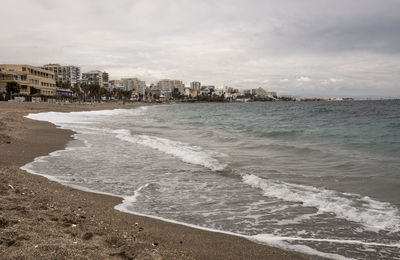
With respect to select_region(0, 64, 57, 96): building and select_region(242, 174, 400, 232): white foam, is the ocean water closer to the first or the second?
select_region(242, 174, 400, 232): white foam

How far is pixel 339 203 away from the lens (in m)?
6.04

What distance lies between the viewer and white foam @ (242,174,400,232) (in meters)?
5.14

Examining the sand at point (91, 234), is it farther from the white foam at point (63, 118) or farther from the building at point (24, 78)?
the building at point (24, 78)

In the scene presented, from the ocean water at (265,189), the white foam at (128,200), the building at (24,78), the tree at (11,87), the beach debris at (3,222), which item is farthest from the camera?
the building at (24,78)

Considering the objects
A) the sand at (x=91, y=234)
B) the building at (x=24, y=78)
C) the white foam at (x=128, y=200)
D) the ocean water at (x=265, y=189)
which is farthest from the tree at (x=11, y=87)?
the white foam at (x=128, y=200)

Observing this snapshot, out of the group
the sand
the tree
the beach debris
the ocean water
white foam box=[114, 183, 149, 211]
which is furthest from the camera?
the tree

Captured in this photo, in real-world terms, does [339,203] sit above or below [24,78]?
below

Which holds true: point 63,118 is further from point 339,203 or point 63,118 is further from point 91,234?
point 339,203

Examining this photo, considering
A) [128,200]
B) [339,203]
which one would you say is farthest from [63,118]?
[339,203]

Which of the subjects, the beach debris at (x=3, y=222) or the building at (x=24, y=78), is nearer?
the beach debris at (x=3, y=222)

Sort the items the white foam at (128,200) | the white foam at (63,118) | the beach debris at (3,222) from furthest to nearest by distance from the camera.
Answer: the white foam at (63,118), the white foam at (128,200), the beach debris at (3,222)

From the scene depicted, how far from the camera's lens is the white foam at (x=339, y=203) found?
5.14 metres

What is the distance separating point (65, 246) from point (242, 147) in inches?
447

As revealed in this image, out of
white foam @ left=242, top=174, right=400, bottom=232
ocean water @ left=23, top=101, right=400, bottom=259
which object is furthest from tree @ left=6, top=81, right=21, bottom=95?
white foam @ left=242, top=174, right=400, bottom=232
